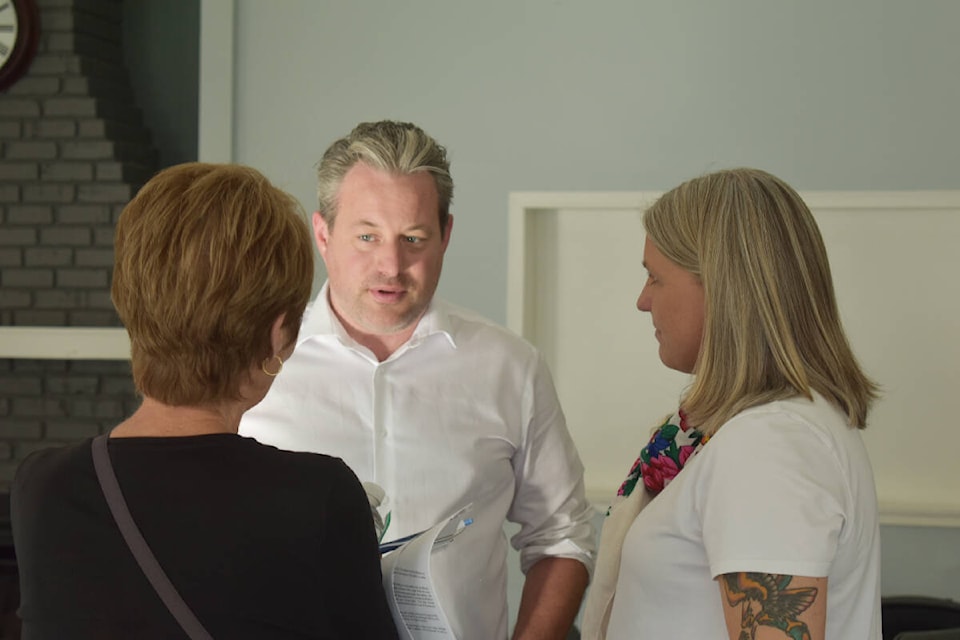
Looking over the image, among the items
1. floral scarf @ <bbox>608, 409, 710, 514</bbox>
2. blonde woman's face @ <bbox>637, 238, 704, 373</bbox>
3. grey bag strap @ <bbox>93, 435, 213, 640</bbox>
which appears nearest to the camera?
grey bag strap @ <bbox>93, 435, 213, 640</bbox>

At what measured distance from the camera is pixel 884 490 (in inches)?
144

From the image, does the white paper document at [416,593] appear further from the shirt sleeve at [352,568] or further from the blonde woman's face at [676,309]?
the blonde woman's face at [676,309]

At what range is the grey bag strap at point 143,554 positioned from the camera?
3.34ft

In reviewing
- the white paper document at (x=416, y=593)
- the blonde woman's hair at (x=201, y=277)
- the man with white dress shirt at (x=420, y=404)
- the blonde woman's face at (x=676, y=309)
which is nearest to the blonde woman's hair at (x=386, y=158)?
the man with white dress shirt at (x=420, y=404)

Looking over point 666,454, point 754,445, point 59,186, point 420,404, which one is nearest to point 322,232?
point 420,404

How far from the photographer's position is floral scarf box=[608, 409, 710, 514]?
5.38 feet

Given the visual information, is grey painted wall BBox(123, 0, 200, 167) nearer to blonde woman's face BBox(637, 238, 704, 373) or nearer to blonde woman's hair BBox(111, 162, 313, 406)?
blonde woman's face BBox(637, 238, 704, 373)

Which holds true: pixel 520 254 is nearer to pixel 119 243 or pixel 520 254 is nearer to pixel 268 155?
pixel 268 155

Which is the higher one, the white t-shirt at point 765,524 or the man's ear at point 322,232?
the man's ear at point 322,232

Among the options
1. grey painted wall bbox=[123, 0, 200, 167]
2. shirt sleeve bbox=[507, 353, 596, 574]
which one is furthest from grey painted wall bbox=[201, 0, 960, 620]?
shirt sleeve bbox=[507, 353, 596, 574]

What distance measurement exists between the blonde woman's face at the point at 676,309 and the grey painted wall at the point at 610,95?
227 centimetres

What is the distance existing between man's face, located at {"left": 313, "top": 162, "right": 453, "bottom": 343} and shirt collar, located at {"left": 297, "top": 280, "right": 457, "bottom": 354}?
0.04m

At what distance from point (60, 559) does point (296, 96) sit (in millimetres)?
3048

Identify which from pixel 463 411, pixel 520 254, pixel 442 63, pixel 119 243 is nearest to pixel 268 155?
pixel 442 63
